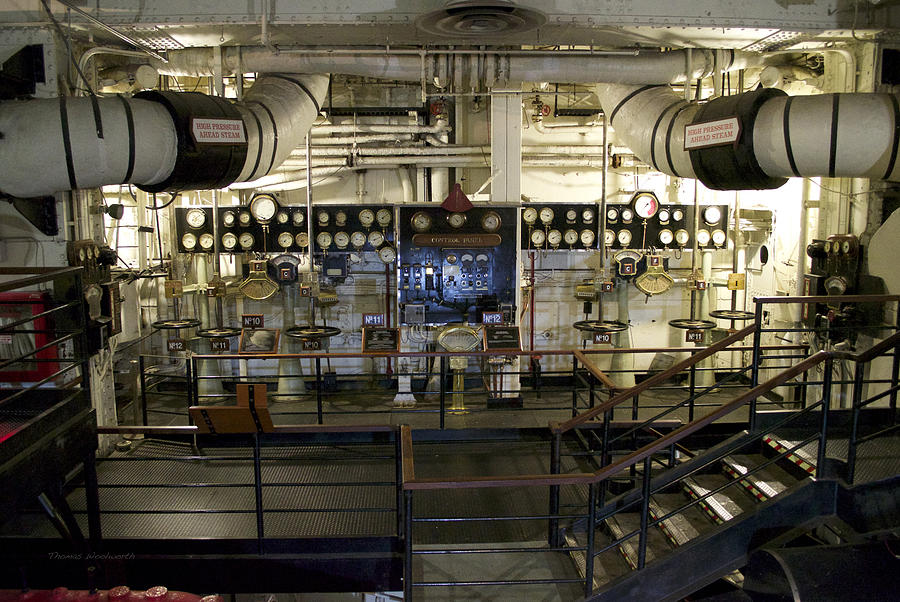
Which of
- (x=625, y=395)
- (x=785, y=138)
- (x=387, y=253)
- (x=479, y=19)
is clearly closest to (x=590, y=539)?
(x=625, y=395)

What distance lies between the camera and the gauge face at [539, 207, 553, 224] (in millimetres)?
8188

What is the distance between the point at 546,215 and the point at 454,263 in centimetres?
145

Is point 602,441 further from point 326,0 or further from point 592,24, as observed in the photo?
point 326,0

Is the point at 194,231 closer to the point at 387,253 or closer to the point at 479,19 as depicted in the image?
the point at 387,253

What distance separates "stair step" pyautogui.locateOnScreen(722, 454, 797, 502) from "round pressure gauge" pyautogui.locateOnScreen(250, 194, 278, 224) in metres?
5.68

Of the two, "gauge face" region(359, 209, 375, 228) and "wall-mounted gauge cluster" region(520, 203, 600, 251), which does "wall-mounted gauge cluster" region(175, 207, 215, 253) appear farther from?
"wall-mounted gauge cluster" region(520, 203, 600, 251)

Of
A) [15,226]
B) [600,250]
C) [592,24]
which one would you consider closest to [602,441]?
[592,24]

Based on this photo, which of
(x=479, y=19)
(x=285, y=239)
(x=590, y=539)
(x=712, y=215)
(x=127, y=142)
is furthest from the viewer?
(x=712, y=215)

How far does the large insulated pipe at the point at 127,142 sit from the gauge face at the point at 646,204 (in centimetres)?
483

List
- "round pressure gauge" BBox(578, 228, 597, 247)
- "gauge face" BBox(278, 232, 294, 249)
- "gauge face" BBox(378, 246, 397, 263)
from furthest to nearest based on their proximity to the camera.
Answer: "round pressure gauge" BBox(578, 228, 597, 247), "gauge face" BBox(278, 232, 294, 249), "gauge face" BBox(378, 246, 397, 263)

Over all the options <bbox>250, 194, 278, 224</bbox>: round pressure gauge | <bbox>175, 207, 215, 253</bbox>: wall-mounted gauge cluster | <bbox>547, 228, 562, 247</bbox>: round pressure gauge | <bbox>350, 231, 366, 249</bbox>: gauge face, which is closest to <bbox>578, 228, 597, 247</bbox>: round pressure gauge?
<bbox>547, 228, 562, 247</bbox>: round pressure gauge

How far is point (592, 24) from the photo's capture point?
5445 mm

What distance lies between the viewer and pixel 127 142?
4488 millimetres

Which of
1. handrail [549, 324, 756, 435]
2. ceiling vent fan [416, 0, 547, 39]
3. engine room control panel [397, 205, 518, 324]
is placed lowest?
handrail [549, 324, 756, 435]
